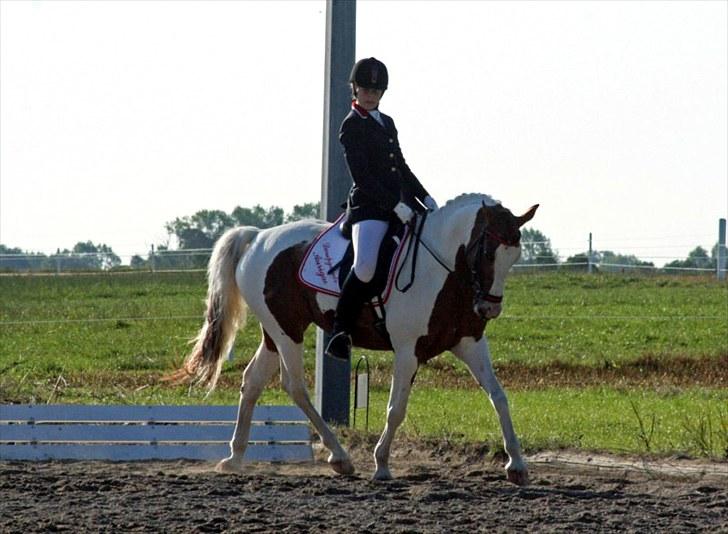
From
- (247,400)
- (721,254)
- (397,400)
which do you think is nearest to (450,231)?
(397,400)

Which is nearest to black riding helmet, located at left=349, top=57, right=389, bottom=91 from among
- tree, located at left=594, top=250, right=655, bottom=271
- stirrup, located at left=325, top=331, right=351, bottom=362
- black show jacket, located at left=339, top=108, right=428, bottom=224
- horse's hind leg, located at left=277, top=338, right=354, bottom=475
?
black show jacket, located at left=339, top=108, right=428, bottom=224

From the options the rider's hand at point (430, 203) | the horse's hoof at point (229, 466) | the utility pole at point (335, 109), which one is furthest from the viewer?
the utility pole at point (335, 109)

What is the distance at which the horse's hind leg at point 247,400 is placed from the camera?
10219 millimetres

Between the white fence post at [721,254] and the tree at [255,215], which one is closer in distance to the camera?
the white fence post at [721,254]

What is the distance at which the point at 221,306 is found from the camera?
10781mm

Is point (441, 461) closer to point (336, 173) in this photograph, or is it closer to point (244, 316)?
point (244, 316)

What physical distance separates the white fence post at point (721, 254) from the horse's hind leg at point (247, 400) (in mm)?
26456

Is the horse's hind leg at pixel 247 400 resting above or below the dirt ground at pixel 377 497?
above

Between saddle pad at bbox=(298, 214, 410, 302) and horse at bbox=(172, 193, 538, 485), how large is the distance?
9 cm

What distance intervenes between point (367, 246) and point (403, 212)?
326mm

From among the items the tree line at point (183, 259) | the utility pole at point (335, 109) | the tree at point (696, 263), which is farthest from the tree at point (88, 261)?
the utility pole at point (335, 109)

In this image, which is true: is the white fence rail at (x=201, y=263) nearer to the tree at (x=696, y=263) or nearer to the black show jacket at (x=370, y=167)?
the tree at (x=696, y=263)

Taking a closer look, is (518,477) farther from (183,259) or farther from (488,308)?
(183,259)

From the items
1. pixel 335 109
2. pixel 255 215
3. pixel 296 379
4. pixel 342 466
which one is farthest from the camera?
pixel 255 215
